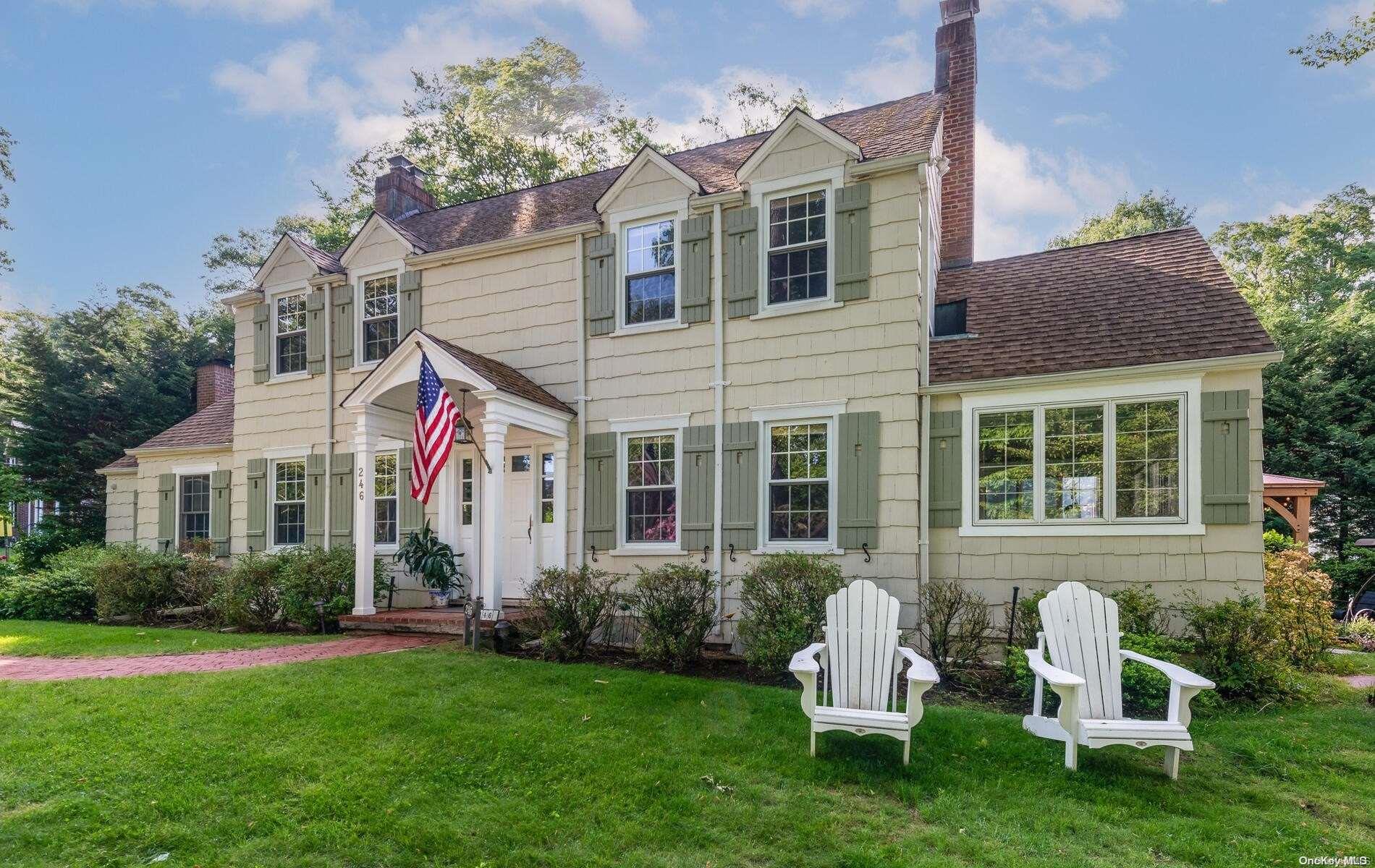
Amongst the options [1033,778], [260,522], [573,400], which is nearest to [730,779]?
[1033,778]

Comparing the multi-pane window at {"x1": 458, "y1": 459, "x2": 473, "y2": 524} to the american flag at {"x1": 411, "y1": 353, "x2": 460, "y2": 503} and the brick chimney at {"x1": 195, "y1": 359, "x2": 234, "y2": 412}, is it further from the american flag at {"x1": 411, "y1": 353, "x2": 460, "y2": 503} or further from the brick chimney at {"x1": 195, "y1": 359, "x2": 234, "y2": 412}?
the brick chimney at {"x1": 195, "y1": 359, "x2": 234, "y2": 412}

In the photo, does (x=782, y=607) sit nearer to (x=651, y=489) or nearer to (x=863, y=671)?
(x=863, y=671)

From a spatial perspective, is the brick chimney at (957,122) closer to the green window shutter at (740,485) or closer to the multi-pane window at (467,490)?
the green window shutter at (740,485)

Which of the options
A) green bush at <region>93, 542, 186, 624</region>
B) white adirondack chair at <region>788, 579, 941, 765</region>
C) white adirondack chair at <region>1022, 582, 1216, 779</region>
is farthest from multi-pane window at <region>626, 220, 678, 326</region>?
green bush at <region>93, 542, 186, 624</region>

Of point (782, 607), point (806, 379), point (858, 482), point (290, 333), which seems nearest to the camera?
point (782, 607)

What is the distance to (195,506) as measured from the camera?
13.2m

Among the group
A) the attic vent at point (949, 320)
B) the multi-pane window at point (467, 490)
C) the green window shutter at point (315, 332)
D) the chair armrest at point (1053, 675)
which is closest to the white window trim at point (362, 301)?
the green window shutter at point (315, 332)

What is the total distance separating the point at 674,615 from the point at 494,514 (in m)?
2.57

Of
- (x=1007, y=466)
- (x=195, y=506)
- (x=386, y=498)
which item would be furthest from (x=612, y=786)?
(x=195, y=506)

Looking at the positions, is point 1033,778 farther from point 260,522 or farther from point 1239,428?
point 260,522

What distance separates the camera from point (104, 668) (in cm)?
709

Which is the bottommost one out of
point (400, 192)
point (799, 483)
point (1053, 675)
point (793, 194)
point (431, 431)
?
point (1053, 675)

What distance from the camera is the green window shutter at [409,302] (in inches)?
414

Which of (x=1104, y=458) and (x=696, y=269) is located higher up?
(x=696, y=269)
